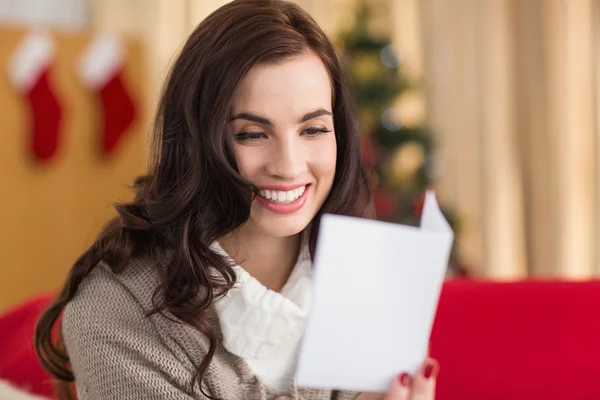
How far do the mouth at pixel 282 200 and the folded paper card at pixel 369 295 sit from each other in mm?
258

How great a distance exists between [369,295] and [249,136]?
13.5 inches

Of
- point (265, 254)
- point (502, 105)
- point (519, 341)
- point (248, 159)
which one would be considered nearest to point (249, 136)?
point (248, 159)

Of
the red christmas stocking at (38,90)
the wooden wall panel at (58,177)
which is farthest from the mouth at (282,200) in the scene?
the red christmas stocking at (38,90)

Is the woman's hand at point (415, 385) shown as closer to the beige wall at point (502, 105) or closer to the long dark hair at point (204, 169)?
the long dark hair at point (204, 169)

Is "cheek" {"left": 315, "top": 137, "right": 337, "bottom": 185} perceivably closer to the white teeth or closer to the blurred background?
the white teeth

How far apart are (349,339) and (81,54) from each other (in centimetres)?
371

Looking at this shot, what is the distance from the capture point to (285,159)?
4.32 feet

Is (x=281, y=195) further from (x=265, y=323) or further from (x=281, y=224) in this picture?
(x=265, y=323)

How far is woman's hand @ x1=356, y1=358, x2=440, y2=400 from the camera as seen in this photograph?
46.8 inches

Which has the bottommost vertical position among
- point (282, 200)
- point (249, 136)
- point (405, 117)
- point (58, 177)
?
point (58, 177)

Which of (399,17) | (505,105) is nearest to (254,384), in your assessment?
(505,105)

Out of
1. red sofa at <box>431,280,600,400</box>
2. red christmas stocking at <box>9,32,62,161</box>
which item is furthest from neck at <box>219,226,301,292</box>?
red christmas stocking at <box>9,32,62,161</box>

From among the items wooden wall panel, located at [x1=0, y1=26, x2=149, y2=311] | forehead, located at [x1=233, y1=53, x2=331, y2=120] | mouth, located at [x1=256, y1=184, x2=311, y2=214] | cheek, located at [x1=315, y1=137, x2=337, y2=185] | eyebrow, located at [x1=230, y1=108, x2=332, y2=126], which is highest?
forehead, located at [x1=233, y1=53, x2=331, y2=120]

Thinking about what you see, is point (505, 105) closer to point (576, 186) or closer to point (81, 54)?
point (576, 186)
